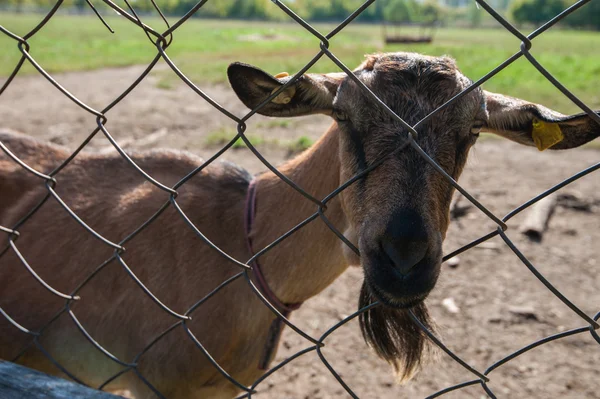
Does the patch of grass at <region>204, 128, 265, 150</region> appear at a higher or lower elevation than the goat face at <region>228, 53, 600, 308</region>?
higher

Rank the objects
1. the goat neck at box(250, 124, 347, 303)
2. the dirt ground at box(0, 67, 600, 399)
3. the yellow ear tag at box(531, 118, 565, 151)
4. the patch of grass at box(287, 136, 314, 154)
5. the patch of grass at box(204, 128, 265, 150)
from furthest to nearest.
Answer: the patch of grass at box(204, 128, 265, 150) → the patch of grass at box(287, 136, 314, 154) → the dirt ground at box(0, 67, 600, 399) → the goat neck at box(250, 124, 347, 303) → the yellow ear tag at box(531, 118, 565, 151)

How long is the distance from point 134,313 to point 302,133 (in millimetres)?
6050

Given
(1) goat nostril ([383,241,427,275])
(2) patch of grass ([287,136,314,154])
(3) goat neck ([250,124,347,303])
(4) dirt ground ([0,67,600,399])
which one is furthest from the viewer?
(2) patch of grass ([287,136,314,154])

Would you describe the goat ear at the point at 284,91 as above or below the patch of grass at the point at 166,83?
below

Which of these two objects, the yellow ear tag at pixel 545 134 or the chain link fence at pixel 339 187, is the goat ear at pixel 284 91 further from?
the yellow ear tag at pixel 545 134

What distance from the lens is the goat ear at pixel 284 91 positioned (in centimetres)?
149

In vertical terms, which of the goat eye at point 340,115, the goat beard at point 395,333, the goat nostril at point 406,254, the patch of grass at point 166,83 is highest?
the patch of grass at point 166,83

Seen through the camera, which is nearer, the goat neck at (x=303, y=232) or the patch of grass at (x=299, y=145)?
the goat neck at (x=303, y=232)

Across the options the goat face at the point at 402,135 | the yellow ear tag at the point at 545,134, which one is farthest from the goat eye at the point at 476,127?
the yellow ear tag at the point at 545,134

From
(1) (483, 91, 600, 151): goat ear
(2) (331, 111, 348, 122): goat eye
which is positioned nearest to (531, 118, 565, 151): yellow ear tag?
(1) (483, 91, 600, 151): goat ear

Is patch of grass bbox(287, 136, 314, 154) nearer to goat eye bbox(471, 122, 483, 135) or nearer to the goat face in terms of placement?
the goat face

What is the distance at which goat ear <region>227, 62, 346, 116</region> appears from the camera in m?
1.49

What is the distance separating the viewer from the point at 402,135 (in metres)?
1.64

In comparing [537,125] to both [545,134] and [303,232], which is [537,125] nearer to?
[545,134]
